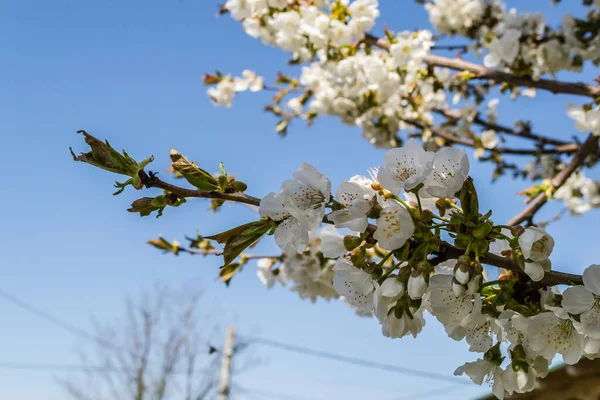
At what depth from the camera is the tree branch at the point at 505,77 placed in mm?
Result: 2094

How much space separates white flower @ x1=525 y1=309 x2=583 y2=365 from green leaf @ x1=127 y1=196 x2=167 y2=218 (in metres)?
0.48

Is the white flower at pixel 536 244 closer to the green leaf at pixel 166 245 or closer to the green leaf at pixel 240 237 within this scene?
the green leaf at pixel 240 237

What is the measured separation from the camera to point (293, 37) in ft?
8.18

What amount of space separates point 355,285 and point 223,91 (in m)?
2.75

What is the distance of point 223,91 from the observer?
335cm

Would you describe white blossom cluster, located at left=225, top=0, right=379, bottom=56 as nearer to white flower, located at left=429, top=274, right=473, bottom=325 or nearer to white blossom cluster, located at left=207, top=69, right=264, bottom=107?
white blossom cluster, located at left=207, top=69, right=264, bottom=107

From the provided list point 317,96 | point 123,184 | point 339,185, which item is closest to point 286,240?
point 339,185

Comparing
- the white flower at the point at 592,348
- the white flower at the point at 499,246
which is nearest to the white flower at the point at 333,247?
the white flower at the point at 499,246

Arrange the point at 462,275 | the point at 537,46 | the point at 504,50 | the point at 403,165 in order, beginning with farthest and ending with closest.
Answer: the point at 537,46 → the point at 504,50 → the point at 403,165 → the point at 462,275

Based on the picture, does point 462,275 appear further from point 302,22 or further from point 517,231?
point 302,22

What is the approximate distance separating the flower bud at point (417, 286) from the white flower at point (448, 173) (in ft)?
0.36

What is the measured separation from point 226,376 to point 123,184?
942 cm

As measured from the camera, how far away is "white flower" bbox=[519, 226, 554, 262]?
25.9 inches

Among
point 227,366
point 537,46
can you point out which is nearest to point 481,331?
point 537,46
